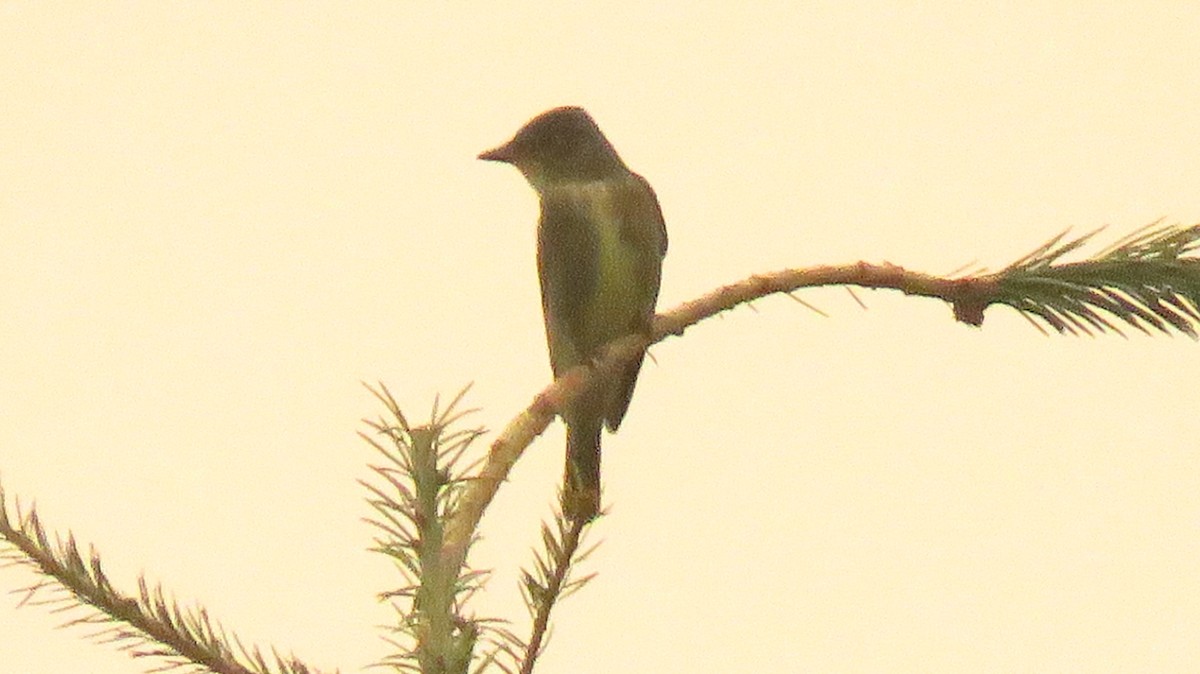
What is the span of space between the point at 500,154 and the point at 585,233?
0.20m

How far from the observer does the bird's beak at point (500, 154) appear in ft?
8.22

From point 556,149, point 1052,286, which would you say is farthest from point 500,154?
point 1052,286

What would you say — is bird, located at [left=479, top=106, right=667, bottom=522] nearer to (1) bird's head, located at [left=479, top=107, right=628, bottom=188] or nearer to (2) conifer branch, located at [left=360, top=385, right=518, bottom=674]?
(1) bird's head, located at [left=479, top=107, right=628, bottom=188]

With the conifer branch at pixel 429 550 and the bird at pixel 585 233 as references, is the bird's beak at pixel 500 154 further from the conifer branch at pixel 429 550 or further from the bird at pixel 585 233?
the conifer branch at pixel 429 550

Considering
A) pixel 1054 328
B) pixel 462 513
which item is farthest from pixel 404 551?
pixel 1054 328

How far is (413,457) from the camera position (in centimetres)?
91

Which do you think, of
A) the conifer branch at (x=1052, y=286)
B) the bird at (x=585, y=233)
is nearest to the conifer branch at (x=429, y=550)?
the conifer branch at (x=1052, y=286)

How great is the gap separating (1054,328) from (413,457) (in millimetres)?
820

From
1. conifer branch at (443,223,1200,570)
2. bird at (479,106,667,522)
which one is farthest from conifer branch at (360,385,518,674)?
bird at (479,106,667,522)

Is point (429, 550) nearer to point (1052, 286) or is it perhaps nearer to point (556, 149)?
point (1052, 286)

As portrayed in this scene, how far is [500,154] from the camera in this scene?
255 centimetres

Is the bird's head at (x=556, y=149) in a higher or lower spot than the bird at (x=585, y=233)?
higher

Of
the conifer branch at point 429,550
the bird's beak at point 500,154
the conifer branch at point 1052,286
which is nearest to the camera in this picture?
the conifer branch at point 429,550

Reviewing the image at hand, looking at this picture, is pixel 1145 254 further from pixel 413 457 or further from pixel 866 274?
pixel 413 457
